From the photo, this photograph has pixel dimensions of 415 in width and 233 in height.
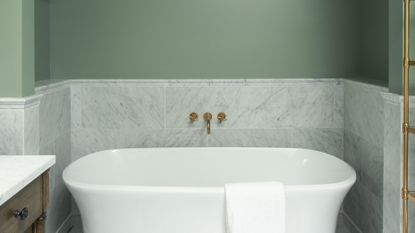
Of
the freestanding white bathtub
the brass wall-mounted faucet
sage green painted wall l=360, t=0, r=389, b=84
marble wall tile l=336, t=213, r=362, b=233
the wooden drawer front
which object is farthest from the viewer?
the brass wall-mounted faucet

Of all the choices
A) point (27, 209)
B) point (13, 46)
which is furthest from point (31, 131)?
point (27, 209)

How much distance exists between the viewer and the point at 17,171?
2156 millimetres

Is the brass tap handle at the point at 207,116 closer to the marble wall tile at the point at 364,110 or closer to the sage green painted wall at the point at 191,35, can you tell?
the sage green painted wall at the point at 191,35

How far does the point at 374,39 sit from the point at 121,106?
6.54 ft

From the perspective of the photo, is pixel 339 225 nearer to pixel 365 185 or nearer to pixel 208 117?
pixel 365 185

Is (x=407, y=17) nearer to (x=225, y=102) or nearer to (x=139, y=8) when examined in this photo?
(x=225, y=102)

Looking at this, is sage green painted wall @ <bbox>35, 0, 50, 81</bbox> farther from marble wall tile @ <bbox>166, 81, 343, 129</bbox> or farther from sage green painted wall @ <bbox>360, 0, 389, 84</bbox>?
sage green painted wall @ <bbox>360, 0, 389, 84</bbox>

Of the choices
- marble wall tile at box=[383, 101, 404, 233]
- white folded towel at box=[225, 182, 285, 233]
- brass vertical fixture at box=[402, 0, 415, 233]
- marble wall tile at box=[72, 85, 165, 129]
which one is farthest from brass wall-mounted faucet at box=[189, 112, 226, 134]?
brass vertical fixture at box=[402, 0, 415, 233]

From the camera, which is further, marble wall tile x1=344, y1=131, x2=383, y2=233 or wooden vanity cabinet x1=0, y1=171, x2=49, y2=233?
marble wall tile x1=344, y1=131, x2=383, y2=233

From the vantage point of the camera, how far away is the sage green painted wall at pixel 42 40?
3.86m

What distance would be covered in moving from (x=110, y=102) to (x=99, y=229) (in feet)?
4.68

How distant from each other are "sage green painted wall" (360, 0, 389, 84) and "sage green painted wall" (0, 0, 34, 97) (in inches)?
93.2

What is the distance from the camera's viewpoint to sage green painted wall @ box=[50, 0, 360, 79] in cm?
416

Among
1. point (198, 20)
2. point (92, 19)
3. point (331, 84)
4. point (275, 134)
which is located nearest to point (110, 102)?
point (92, 19)
